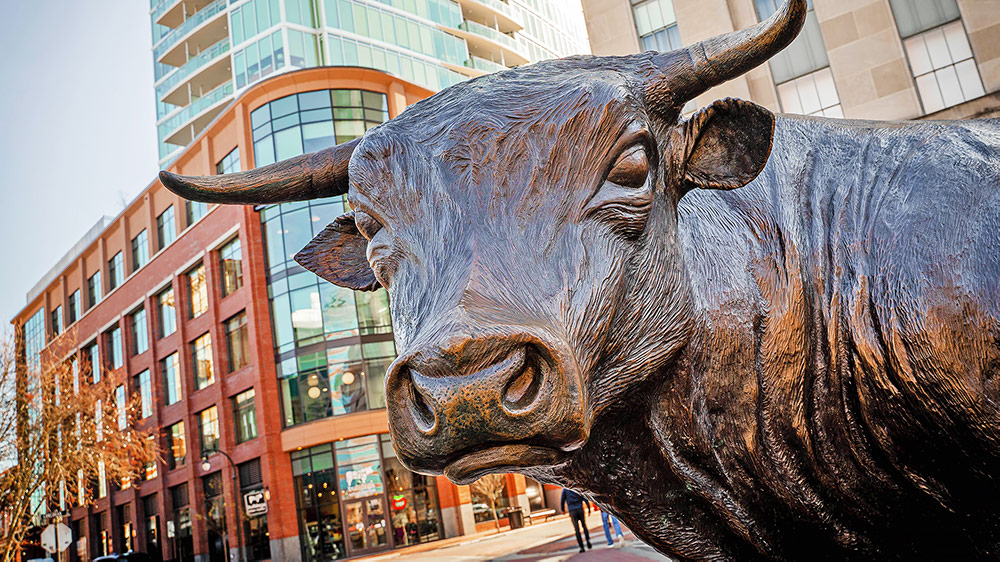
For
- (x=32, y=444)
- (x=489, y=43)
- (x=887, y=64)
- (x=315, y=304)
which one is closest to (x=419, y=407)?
(x=887, y=64)

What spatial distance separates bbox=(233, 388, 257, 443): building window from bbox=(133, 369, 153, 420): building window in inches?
338

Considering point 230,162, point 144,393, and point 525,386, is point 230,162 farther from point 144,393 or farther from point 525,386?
point 525,386

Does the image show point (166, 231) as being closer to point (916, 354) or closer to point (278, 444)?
point (278, 444)

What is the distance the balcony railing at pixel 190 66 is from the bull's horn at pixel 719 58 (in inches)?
1897

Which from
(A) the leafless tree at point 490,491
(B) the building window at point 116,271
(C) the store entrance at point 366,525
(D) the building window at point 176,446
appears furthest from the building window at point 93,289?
(A) the leafless tree at point 490,491

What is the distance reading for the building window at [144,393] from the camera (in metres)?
39.0

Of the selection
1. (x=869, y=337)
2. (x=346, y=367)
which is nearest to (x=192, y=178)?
(x=869, y=337)

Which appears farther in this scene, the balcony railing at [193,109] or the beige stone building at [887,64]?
the balcony railing at [193,109]

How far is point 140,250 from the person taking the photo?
137 ft

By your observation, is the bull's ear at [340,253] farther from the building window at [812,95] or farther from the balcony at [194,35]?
the balcony at [194,35]

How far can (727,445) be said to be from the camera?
200 cm

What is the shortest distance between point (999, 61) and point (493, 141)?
18.1 m

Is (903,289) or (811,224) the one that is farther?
(811,224)

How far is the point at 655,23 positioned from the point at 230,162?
2168cm
